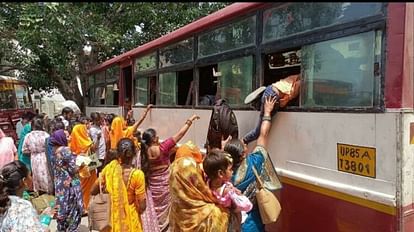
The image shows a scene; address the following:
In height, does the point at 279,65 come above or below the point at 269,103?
above

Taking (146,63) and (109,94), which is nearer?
(146,63)

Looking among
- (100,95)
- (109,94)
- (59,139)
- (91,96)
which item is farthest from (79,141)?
(91,96)

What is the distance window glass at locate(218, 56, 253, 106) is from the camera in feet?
13.6

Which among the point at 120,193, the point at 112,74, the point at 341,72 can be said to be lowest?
the point at 120,193

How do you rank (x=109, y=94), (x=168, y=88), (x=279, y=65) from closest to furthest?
(x=279, y=65) → (x=168, y=88) → (x=109, y=94)

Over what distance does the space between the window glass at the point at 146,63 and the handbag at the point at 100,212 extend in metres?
3.83

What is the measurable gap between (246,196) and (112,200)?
3.61ft

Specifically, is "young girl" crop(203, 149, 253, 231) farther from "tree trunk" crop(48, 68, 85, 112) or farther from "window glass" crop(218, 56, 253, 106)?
"tree trunk" crop(48, 68, 85, 112)

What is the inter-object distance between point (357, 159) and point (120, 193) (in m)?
1.79

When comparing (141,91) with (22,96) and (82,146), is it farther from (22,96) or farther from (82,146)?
(22,96)

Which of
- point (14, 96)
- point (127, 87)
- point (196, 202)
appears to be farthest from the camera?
point (14, 96)

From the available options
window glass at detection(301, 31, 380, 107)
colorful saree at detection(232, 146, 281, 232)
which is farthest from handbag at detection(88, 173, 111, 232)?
window glass at detection(301, 31, 380, 107)

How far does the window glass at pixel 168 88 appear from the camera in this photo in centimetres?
624

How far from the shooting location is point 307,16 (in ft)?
10.9
